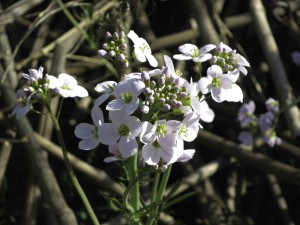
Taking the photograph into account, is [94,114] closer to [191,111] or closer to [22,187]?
[191,111]

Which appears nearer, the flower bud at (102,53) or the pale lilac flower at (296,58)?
the flower bud at (102,53)

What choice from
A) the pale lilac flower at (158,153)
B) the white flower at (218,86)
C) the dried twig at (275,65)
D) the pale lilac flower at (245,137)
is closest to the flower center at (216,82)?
the white flower at (218,86)

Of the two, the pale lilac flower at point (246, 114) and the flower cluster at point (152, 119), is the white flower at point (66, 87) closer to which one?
the flower cluster at point (152, 119)

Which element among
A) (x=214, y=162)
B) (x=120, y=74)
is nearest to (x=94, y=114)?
(x=120, y=74)

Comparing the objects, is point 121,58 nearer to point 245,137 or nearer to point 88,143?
point 88,143

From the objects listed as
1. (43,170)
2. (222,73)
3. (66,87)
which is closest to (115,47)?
(66,87)

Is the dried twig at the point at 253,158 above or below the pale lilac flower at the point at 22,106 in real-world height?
below

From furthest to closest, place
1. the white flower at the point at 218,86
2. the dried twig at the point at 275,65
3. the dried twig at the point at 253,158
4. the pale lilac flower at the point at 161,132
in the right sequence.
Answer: the dried twig at the point at 275,65
the dried twig at the point at 253,158
the white flower at the point at 218,86
the pale lilac flower at the point at 161,132
